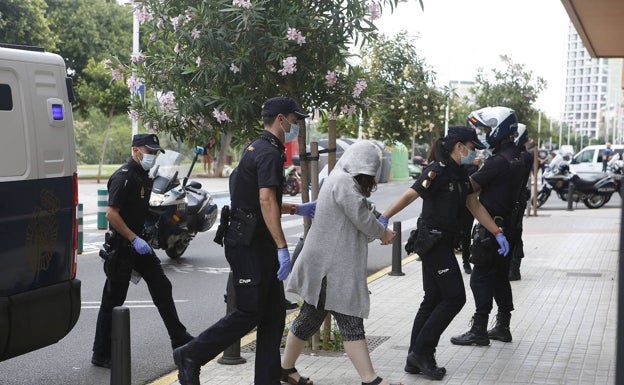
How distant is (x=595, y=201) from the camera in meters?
28.9

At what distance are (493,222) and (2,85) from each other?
3908 millimetres

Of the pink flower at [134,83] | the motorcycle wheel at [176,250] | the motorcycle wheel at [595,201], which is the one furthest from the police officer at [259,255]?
the motorcycle wheel at [595,201]

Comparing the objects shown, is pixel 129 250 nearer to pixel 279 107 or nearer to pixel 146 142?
pixel 146 142

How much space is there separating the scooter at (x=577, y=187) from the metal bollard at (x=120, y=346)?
24173mm

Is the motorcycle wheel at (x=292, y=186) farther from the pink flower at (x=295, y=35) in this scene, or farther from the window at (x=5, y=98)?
the window at (x=5, y=98)

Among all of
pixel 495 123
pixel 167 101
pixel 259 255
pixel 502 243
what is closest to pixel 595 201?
pixel 495 123

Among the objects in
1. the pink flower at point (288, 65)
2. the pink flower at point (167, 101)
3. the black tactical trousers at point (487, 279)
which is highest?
the pink flower at point (288, 65)

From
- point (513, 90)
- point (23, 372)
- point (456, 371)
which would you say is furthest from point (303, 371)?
point (513, 90)

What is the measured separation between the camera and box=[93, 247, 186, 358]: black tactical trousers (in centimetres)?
716

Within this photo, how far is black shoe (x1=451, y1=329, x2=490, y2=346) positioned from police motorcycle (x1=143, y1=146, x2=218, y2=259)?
5552mm

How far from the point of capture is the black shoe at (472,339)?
26.2ft

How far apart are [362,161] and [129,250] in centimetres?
218

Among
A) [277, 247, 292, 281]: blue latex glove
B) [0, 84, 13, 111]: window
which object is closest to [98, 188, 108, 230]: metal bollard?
[0, 84, 13, 111]: window

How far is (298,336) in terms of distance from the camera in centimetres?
630
